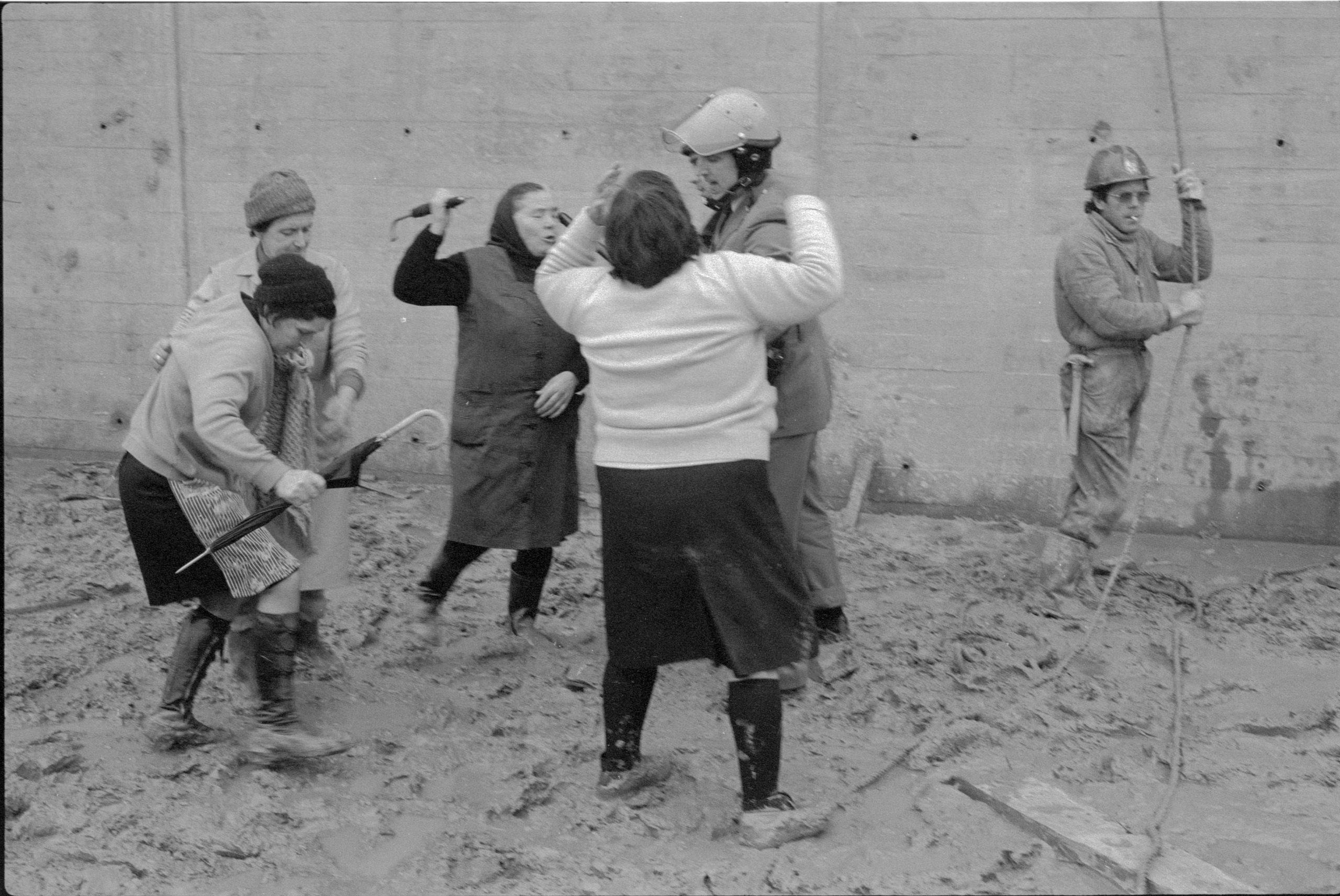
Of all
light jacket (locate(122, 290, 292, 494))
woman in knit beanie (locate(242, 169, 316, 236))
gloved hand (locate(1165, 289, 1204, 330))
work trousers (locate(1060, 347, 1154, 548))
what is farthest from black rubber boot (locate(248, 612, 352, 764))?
gloved hand (locate(1165, 289, 1204, 330))

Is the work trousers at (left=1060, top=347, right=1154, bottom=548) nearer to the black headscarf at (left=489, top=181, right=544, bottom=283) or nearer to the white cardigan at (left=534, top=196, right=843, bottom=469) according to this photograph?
the black headscarf at (left=489, top=181, right=544, bottom=283)

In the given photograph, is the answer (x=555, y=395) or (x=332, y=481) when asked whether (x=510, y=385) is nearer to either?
(x=555, y=395)

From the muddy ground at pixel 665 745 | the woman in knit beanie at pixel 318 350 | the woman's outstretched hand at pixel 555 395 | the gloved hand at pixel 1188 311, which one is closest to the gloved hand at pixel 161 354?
the woman in knit beanie at pixel 318 350

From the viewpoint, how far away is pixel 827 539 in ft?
16.5

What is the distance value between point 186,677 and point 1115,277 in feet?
12.2

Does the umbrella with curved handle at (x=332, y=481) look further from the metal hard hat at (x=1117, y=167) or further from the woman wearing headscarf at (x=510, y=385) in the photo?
the metal hard hat at (x=1117, y=167)

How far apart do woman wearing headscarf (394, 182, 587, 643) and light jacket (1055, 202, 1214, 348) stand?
2048mm

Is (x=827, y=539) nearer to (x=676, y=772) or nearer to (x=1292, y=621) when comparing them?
(x=676, y=772)

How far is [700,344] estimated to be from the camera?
3562 millimetres

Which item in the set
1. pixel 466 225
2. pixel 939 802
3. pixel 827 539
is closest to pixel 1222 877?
pixel 939 802

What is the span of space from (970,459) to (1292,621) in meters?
1.73

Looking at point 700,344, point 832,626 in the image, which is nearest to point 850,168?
point 832,626

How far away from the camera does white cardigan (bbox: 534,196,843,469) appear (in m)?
3.56

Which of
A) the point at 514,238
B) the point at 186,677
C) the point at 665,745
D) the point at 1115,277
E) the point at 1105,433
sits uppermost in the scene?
the point at 514,238
